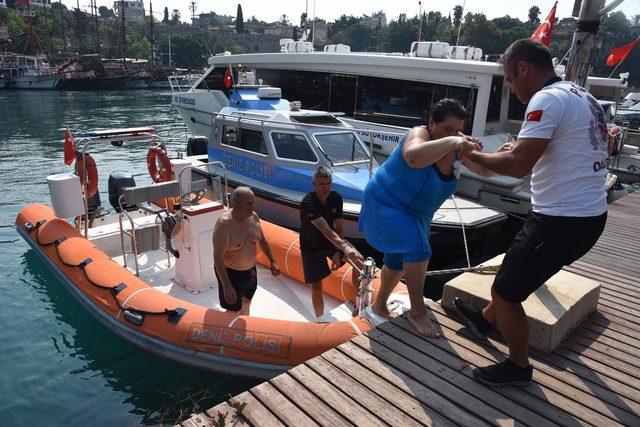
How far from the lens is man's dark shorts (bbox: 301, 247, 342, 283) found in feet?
14.6

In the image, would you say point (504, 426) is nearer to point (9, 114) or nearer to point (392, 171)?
point (392, 171)

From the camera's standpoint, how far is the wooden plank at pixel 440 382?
2.34m

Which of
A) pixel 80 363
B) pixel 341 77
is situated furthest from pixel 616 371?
pixel 341 77

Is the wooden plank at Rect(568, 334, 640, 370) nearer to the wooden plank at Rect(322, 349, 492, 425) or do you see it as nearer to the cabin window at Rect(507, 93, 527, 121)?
the wooden plank at Rect(322, 349, 492, 425)

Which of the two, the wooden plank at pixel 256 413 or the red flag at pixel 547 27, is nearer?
the wooden plank at pixel 256 413

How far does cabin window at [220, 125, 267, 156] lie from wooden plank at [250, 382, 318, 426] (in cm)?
610

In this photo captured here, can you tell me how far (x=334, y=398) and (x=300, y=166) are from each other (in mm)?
5700

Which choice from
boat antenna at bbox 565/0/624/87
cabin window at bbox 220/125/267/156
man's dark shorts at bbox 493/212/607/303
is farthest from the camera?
cabin window at bbox 220/125/267/156

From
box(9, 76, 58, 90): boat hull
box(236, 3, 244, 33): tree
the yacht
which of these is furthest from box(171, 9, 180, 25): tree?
the yacht

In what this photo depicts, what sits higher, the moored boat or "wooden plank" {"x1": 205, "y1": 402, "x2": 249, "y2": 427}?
"wooden plank" {"x1": 205, "y1": 402, "x2": 249, "y2": 427}

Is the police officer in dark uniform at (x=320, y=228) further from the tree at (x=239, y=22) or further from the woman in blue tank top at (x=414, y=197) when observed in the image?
the tree at (x=239, y=22)

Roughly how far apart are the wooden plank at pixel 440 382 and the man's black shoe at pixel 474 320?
45cm

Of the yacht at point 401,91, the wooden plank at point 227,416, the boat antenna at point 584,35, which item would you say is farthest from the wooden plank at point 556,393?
the yacht at point 401,91

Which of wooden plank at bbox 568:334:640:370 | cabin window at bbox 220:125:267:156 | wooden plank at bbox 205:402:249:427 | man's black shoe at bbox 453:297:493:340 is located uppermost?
cabin window at bbox 220:125:267:156
